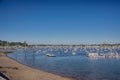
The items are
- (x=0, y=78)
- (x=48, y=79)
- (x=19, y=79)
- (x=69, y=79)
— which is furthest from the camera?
(x=69, y=79)

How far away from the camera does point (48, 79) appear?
32219 millimetres

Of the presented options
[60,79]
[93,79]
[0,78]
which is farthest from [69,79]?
[0,78]

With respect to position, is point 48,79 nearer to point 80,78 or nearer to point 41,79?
point 41,79

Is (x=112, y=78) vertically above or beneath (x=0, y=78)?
beneath

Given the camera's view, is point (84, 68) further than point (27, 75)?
Yes

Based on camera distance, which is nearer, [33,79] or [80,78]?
[33,79]

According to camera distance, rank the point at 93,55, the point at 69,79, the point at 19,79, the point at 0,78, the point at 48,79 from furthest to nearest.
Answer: the point at 93,55 → the point at 69,79 → the point at 48,79 → the point at 19,79 → the point at 0,78

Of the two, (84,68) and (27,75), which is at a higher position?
(27,75)

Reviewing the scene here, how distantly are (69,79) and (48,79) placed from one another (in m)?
3.89

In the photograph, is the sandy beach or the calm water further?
the calm water

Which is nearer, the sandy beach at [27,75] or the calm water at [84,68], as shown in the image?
the sandy beach at [27,75]

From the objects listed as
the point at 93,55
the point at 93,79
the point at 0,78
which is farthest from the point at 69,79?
the point at 93,55

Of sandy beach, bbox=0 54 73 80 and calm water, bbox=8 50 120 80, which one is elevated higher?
sandy beach, bbox=0 54 73 80

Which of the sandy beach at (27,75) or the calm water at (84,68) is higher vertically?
the sandy beach at (27,75)
